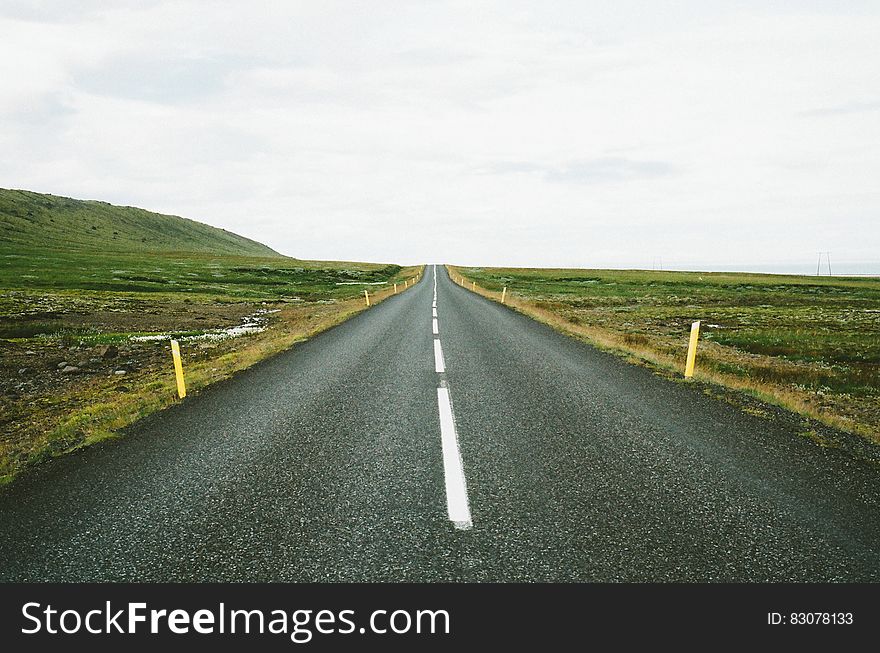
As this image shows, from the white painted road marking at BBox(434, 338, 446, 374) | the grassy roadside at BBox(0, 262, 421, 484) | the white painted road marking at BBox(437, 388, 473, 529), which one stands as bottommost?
the grassy roadside at BBox(0, 262, 421, 484)

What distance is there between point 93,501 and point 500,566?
4.04 m

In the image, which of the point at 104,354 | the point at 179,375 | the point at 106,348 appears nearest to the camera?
the point at 179,375

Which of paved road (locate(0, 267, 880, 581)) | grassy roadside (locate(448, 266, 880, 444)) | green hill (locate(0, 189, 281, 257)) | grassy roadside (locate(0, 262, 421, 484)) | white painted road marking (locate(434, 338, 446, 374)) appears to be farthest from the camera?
green hill (locate(0, 189, 281, 257))

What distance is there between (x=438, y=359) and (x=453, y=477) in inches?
286

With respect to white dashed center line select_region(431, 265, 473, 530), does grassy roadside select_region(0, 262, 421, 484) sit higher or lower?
lower

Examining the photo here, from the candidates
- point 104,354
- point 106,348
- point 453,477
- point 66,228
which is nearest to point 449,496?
point 453,477

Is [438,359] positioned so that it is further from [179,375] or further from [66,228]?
[66,228]

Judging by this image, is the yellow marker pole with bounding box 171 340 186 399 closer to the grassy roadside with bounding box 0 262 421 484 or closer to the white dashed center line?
the grassy roadside with bounding box 0 262 421 484

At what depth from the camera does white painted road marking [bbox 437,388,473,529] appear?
4.27 m

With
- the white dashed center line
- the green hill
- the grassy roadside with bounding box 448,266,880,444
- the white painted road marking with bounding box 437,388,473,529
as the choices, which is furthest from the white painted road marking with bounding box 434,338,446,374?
the green hill

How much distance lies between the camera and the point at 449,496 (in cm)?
468

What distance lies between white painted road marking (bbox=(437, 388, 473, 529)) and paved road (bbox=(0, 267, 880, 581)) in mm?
27

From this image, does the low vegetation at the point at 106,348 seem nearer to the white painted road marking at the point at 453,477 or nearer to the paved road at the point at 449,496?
the paved road at the point at 449,496

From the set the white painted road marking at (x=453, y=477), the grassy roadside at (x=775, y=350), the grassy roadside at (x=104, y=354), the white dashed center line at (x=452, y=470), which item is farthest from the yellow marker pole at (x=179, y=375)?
the grassy roadside at (x=775, y=350)
